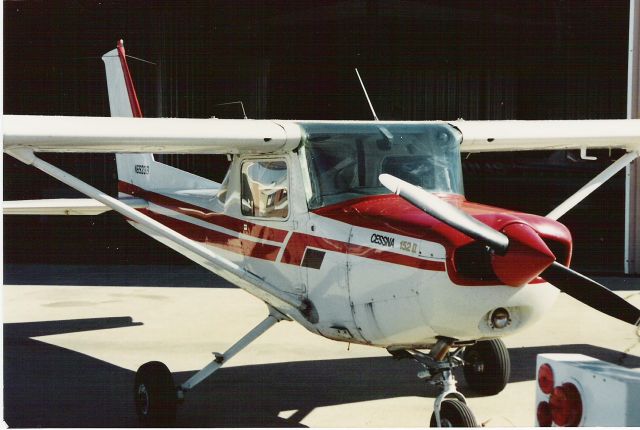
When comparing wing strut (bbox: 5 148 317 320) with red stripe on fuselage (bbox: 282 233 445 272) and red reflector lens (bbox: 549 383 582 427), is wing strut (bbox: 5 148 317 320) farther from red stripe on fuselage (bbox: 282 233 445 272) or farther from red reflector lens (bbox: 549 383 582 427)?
red reflector lens (bbox: 549 383 582 427)

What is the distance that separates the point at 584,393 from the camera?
2.82 metres

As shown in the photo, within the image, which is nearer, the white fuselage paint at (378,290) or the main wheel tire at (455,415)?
the white fuselage paint at (378,290)

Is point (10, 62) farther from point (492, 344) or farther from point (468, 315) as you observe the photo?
point (468, 315)

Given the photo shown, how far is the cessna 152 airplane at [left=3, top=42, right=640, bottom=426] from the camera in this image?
4074mm

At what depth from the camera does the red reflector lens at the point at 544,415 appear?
2996 millimetres

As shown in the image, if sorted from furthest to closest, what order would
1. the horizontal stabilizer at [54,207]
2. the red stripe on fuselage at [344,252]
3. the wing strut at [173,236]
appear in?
1. the horizontal stabilizer at [54,207]
2. the wing strut at [173,236]
3. the red stripe on fuselage at [344,252]

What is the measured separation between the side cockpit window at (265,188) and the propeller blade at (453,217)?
3.99ft

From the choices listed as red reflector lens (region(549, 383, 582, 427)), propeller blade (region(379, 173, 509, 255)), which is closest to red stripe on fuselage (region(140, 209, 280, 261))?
propeller blade (region(379, 173, 509, 255))

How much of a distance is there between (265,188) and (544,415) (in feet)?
9.79

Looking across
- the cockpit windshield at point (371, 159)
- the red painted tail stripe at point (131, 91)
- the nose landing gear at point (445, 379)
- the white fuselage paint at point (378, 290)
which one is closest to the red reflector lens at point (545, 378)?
the white fuselage paint at point (378, 290)

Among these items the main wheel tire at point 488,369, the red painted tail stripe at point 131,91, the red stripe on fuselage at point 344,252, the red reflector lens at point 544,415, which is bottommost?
the main wheel tire at point 488,369

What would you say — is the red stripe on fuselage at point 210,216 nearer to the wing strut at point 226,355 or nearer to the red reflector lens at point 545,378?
the wing strut at point 226,355

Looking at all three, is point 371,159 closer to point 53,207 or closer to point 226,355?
point 226,355

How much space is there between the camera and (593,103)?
14.0 m
